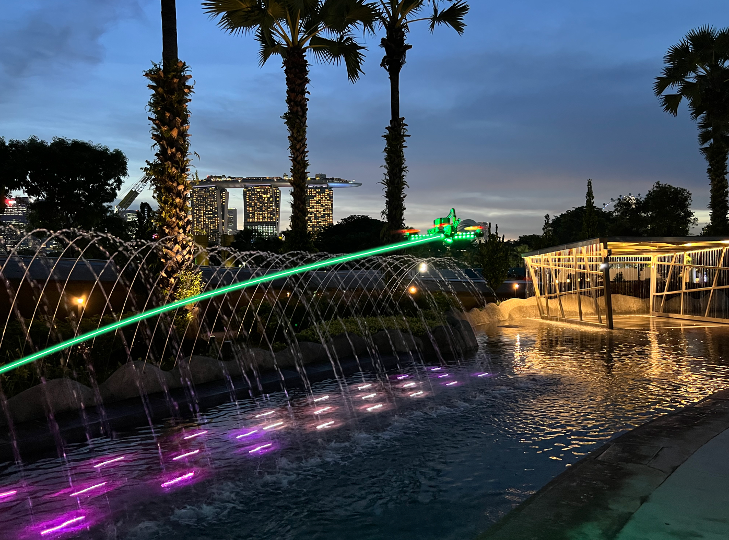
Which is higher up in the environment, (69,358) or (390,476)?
(69,358)

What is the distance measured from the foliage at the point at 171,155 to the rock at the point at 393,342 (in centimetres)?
466

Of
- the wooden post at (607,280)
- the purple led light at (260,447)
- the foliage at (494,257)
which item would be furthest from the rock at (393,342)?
the foliage at (494,257)

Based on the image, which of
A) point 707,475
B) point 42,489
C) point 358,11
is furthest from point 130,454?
point 358,11

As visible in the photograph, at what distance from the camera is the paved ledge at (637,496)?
4.44 m

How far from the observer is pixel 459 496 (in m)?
5.91

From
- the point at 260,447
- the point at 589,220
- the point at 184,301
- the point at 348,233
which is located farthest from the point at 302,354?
the point at 348,233

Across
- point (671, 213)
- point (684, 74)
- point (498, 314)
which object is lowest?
point (498, 314)

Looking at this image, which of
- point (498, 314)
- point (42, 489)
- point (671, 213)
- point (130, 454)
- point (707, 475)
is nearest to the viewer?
point (707, 475)

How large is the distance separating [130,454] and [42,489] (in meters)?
1.21

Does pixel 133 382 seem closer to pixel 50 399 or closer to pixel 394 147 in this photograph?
pixel 50 399

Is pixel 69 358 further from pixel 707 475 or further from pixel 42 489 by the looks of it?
pixel 707 475

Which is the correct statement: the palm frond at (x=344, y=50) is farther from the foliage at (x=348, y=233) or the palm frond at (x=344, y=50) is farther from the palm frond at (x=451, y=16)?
the foliage at (x=348, y=233)

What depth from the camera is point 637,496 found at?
5.09 meters

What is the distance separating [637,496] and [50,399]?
7.13 meters
